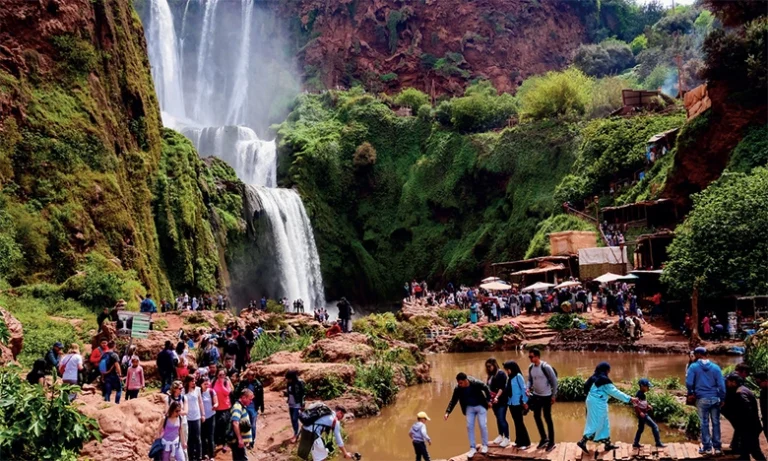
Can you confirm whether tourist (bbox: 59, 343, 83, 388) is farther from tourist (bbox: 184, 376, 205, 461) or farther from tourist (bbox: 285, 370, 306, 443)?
tourist (bbox: 285, 370, 306, 443)

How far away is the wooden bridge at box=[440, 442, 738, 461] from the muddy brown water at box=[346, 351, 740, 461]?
245 centimetres

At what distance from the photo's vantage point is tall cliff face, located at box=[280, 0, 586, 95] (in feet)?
219

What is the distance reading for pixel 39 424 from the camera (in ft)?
25.8

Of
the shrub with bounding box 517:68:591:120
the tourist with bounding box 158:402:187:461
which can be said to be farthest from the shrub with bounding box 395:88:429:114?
the tourist with bounding box 158:402:187:461

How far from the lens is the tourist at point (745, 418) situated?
25.1ft

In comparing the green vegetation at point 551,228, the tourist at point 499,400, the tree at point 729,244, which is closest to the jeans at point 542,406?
the tourist at point 499,400

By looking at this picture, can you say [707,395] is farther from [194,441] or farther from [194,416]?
[194,441]

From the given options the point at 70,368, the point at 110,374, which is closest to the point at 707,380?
the point at 110,374

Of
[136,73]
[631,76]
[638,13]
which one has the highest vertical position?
[638,13]

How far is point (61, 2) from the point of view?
1069 inches

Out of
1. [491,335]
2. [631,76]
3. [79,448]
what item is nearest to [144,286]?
[491,335]

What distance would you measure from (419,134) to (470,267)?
50.6 feet

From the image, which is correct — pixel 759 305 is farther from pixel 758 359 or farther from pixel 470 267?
pixel 470 267

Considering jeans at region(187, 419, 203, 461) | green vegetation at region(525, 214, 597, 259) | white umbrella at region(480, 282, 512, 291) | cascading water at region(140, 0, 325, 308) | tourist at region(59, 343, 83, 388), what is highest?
cascading water at region(140, 0, 325, 308)
